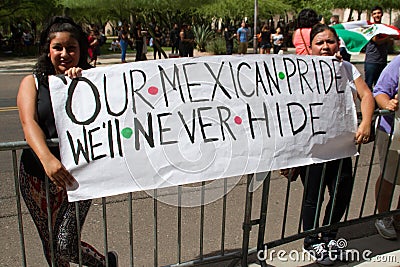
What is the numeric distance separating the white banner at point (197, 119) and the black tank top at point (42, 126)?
8 cm

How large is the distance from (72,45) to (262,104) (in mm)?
1192

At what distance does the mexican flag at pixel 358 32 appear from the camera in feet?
20.8

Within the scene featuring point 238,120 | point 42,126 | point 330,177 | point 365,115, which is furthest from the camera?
point 330,177

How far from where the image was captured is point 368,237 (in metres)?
3.65

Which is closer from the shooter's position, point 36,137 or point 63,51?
point 36,137

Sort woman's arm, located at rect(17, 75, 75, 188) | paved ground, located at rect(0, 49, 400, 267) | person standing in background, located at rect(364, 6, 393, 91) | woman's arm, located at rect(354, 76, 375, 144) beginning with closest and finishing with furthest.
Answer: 1. woman's arm, located at rect(17, 75, 75, 188)
2. woman's arm, located at rect(354, 76, 375, 144)
3. paved ground, located at rect(0, 49, 400, 267)
4. person standing in background, located at rect(364, 6, 393, 91)

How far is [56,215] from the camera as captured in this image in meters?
2.53

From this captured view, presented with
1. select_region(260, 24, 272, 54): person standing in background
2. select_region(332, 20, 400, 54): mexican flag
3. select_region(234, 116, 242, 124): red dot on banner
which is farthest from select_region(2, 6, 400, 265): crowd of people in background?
select_region(260, 24, 272, 54): person standing in background

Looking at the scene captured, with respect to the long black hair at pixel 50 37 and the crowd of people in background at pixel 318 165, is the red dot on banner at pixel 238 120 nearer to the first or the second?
the crowd of people in background at pixel 318 165

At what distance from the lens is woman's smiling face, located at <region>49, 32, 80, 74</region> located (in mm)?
2451

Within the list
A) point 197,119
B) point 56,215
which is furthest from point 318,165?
point 56,215

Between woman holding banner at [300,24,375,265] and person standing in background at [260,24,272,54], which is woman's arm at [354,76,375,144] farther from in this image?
person standing in background at [260,24,272,54]

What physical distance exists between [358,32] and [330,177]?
4.14 meters

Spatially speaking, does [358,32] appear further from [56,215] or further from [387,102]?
[56,215]
